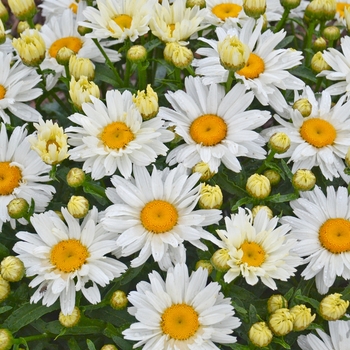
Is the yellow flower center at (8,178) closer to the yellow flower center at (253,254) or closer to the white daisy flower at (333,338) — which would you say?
the yellow flower center at (253,254)

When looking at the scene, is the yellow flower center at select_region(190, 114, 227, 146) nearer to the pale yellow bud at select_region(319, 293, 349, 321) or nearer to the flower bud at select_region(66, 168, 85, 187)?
the flower bud at select_region(66, 168, 85, 187)

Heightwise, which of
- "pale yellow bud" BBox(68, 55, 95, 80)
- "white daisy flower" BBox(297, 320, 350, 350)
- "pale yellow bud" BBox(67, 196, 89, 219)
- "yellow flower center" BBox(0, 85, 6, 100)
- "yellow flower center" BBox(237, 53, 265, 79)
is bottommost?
"white daisy flower" BBox(297, 320, 350, 350)

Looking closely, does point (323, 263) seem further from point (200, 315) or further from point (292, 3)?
point (292, 3)

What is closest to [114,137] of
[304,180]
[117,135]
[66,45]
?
[117,135]

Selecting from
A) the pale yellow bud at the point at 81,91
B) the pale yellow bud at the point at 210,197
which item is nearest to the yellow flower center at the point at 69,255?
the pale yellow bud at the point at 210,197

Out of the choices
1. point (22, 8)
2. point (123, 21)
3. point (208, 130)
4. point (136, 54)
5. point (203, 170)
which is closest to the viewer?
point (203, 170)

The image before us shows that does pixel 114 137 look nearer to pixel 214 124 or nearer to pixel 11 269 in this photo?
pixel 214 124

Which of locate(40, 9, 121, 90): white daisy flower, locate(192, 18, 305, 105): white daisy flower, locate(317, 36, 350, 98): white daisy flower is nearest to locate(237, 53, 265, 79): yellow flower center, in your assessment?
locate(192, 18, 305, 105): white daisy flower
